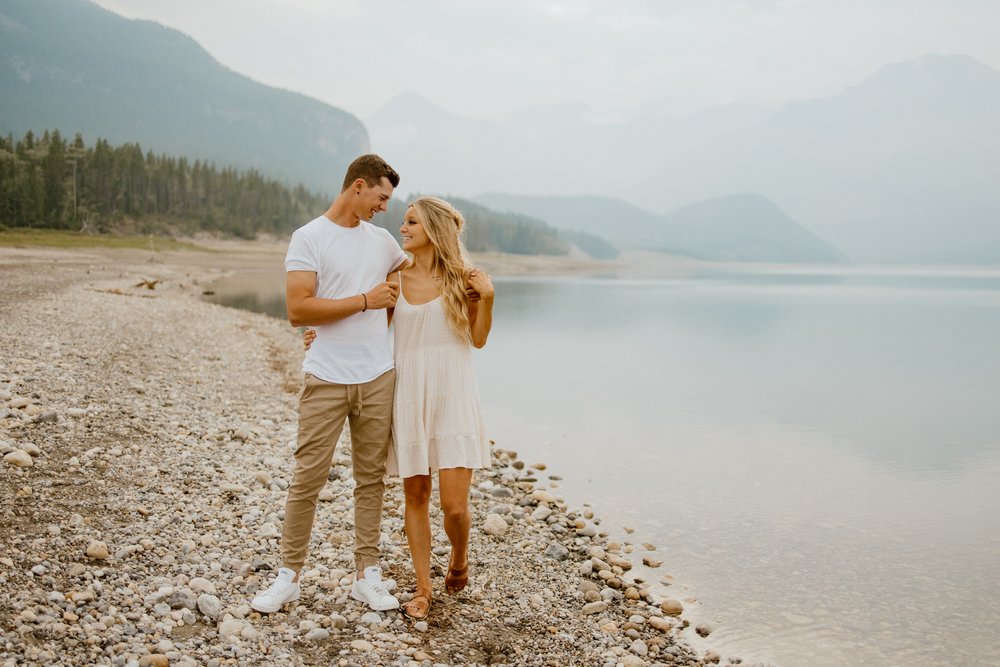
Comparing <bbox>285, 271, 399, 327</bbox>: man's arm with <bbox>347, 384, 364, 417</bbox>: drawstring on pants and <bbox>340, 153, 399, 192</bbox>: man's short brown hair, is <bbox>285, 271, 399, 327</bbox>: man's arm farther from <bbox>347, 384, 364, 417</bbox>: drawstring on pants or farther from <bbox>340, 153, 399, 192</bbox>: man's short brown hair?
<bbox>340, 153, 399, 192</bbox>: man's short brown hair

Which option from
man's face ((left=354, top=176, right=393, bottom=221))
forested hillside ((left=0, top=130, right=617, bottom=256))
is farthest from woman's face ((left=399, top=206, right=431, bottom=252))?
forested hillside ((left=0, top=130, right=617, bottom=256))

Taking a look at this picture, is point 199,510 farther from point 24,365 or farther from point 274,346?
point 274,346

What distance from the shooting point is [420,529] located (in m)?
5.44

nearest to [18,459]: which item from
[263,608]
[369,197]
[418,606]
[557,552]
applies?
[263,608]

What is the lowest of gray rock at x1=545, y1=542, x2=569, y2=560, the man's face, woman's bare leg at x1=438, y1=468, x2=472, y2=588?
gray rock at x1=545, y1=542, x2=569, y2=560

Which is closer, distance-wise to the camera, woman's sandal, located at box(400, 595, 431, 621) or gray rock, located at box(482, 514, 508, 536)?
woman's sandal, located at box(400, 595, 431, 621)

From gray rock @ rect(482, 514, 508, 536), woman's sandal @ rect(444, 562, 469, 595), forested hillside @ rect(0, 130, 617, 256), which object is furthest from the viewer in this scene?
forested hillside @ rect(0, 130, 617, 256)

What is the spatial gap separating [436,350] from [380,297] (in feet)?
1.85

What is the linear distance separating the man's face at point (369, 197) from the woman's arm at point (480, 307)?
78 centimetres

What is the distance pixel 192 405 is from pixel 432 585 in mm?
6611

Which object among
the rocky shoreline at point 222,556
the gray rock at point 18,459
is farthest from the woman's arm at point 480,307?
the gray rock at point 18,459

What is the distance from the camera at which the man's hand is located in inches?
193

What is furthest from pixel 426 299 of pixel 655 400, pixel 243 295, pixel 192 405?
pixel 243 295

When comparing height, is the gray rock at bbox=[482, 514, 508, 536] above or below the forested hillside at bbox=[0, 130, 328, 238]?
below
